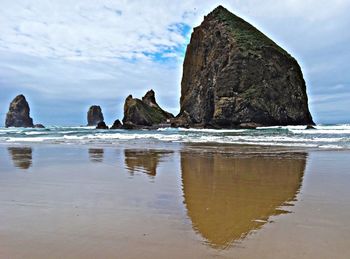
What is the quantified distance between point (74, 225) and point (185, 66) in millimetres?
72607

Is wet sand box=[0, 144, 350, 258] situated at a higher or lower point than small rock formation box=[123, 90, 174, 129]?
lower

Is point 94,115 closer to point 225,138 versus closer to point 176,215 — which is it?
point 225,138

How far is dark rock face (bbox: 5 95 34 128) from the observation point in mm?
116250

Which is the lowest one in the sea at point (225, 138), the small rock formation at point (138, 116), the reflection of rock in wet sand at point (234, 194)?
the reflection of rock in wet sand at point (234, 194)

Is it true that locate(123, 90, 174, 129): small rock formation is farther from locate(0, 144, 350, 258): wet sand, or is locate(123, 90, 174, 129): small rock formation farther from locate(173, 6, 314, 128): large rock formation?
locate(0, 144, 350, 258): wet sand

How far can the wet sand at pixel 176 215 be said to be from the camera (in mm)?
3297

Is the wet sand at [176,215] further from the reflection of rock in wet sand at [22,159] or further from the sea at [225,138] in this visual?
the sea at [225,138]

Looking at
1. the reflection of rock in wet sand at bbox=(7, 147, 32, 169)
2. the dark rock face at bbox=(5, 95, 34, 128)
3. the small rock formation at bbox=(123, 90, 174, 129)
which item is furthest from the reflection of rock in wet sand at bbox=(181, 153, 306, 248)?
the dark rock face at bbox=(5, 95, 34, 128)

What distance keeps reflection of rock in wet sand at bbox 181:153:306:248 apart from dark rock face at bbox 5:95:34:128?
4721 inches

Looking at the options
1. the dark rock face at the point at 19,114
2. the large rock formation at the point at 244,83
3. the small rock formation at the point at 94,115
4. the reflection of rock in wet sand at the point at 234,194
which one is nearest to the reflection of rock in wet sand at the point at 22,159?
the reflection of rock in wet sand at the point at 234,194

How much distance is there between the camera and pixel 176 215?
4535 millimetres

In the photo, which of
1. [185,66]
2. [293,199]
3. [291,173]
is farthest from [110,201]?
[185,66]

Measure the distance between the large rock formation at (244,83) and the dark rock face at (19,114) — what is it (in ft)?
246

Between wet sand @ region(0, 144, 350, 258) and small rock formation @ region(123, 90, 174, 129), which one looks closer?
wet sand @ region(0, 144, 350, 258)
